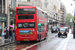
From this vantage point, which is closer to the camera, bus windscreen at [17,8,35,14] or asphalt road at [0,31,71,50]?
asphalt road at [0,31,71,50]

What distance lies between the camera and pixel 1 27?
30969mm

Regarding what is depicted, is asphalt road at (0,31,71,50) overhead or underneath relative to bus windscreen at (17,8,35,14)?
underneath

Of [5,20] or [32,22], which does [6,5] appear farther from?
[32,22]

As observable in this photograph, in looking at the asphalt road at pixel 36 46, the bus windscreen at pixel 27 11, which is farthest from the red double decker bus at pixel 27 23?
the asphalt road at pixel 36 46

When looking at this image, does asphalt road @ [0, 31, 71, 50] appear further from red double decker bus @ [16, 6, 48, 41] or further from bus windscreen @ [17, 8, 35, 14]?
bus windscreen @ [17, 8, 35, 14]

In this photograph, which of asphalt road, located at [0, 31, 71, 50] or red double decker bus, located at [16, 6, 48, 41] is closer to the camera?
asphalt road, located at [0, 31, 71, 50]

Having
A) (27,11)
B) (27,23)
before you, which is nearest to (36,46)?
(27,23)

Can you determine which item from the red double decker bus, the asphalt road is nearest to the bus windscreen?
the red double decker bus

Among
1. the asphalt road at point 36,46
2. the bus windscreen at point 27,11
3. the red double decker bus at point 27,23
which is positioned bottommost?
the asphalt road at point 36,46

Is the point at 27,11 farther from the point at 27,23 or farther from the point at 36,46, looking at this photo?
the point at 36,46

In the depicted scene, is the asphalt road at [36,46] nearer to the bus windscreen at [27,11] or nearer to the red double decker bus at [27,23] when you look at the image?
the red double decker bus at [27,23]

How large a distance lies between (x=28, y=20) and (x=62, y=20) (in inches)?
6887

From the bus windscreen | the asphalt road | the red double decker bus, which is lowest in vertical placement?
the asphalt road

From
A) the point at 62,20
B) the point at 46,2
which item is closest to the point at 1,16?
the point at 46,2
